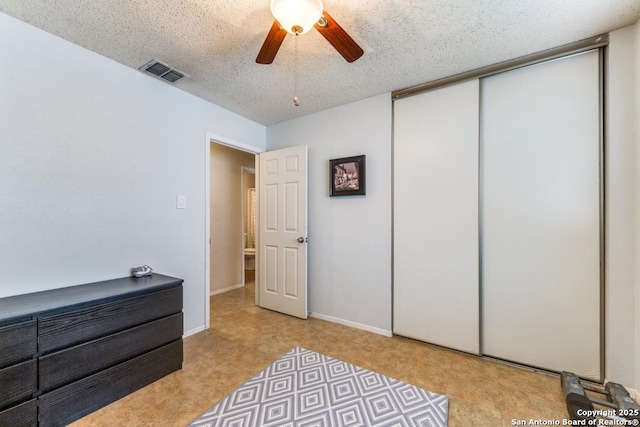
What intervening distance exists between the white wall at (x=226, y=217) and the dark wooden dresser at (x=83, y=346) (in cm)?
216

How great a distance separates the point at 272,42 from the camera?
1.51 m

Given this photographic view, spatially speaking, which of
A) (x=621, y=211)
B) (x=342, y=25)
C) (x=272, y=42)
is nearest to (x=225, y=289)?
(x=272, y=42)

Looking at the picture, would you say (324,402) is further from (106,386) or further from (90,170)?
(90,170)

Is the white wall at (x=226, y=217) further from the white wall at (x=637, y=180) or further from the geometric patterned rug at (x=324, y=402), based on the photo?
the white wall at (x=637, y=180)

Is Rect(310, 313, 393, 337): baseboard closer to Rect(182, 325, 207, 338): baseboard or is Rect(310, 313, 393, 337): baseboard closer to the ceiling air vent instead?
Rect(182, 325, 207, 338): baseboard

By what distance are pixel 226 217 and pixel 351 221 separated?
7.94ft

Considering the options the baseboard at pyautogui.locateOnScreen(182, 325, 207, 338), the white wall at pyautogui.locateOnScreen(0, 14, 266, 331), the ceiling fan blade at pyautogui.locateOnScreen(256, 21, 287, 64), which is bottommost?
the baseboard at pyautogui.locateOnScreen(182, 325, 207, 338)

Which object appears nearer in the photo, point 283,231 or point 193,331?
point 193,331

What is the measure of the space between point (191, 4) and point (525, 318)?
3.27 meters

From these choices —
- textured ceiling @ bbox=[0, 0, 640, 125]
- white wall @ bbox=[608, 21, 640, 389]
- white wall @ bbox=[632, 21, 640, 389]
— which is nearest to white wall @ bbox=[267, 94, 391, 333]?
textured ceiling @ bbox=[0, 0, 640, 125]

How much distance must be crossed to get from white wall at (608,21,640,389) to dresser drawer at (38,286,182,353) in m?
3.19

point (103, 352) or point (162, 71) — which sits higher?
point (162, 71)

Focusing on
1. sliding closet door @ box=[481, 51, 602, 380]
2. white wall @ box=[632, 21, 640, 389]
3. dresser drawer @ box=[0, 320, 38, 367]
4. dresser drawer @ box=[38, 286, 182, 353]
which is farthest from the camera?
sliding closet door @ box=[481, 51, 602, 380]

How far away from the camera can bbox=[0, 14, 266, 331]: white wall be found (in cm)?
172
